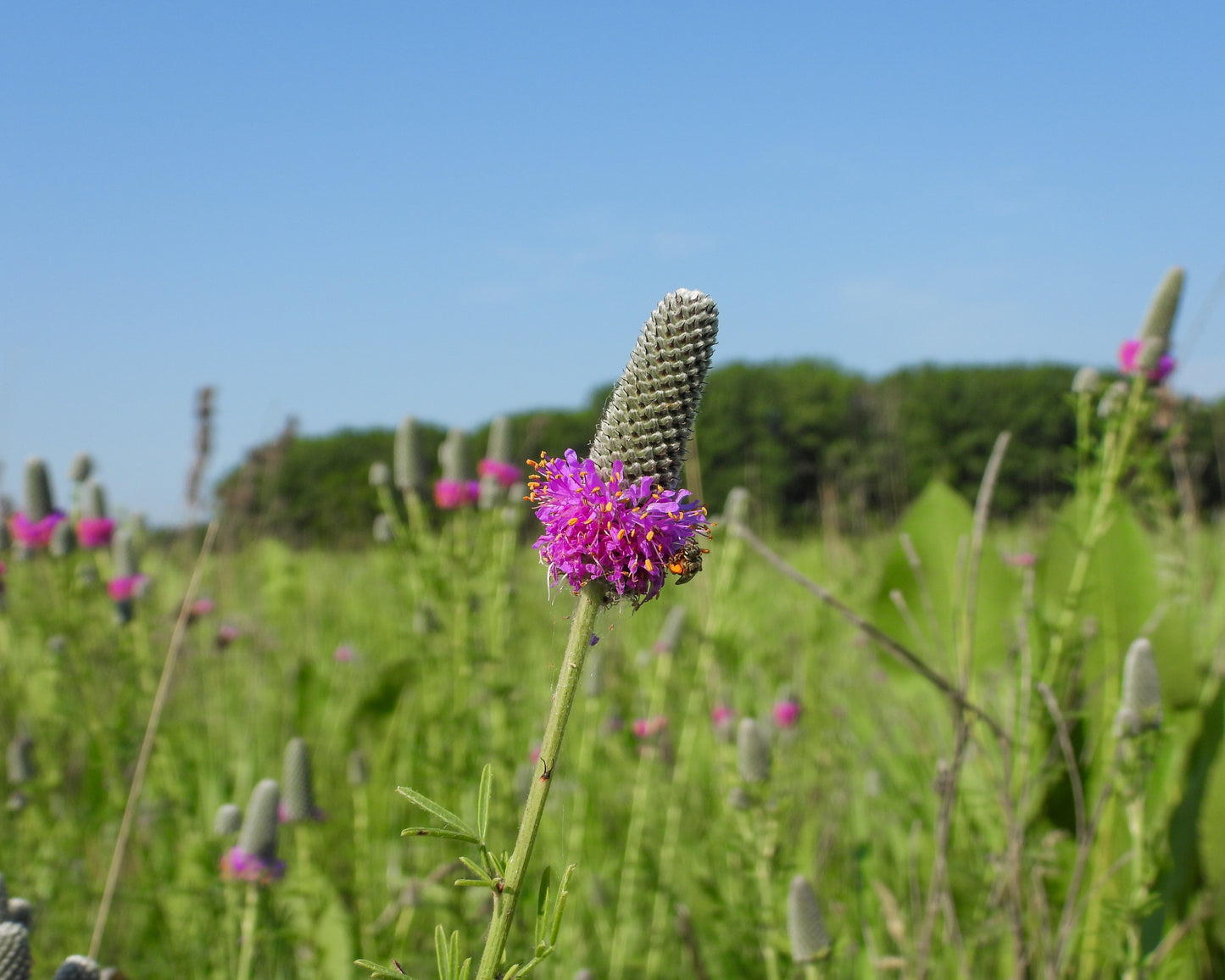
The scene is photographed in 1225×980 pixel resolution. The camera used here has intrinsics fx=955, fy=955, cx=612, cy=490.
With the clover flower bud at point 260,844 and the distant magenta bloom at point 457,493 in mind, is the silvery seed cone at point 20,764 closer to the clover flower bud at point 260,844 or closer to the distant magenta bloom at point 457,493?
the clover flower bud at point 260,844

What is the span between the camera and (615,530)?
2.77 ft

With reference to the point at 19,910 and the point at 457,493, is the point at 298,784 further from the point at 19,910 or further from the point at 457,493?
the point at 457,493

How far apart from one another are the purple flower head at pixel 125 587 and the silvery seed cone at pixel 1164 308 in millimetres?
3120

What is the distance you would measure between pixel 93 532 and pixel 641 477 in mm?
3223

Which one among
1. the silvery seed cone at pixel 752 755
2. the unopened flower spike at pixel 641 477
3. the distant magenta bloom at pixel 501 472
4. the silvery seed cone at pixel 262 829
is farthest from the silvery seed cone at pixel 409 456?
the unopened flower spike at pixel 641 477

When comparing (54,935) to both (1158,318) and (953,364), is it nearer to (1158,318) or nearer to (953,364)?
(1158,318)

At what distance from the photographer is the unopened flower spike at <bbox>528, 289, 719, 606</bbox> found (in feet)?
2.71

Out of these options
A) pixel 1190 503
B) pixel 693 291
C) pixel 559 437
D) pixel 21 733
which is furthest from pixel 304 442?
pixel 693 291

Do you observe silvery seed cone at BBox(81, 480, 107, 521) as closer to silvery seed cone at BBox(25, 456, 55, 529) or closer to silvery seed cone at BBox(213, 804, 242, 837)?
silvery seed cone at BBox(25, 456, 55, 529)

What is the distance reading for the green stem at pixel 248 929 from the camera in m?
1.87

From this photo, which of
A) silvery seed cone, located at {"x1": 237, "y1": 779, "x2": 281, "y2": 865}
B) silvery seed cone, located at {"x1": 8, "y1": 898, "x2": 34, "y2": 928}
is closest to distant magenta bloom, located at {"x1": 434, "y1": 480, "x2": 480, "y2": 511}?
silvery seed cone, located at {"x1": 237, "y1": 779, "x2": 281, "y2": 865}

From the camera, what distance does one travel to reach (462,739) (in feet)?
8.89

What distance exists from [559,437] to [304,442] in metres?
4.22

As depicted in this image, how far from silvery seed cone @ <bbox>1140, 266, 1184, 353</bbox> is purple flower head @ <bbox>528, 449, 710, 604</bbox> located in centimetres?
220
